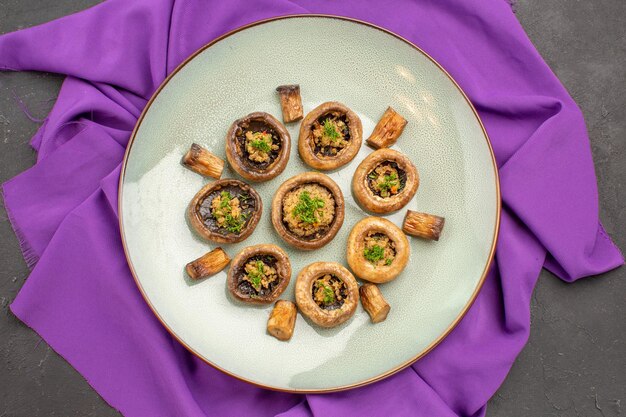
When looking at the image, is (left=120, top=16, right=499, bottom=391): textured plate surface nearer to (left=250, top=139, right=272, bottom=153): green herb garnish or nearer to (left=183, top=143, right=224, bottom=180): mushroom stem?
(left=183, top=143, right=224, bottom=180): mushroom stem

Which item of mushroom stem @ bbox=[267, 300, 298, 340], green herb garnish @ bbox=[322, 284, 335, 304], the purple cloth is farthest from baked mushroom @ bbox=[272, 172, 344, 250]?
the purple cloth

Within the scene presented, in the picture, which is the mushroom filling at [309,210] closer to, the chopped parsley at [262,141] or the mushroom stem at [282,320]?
the chopped parsley at [262,141]

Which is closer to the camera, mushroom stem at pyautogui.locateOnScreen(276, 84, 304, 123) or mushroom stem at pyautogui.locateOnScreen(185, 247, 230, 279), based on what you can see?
mushroom stem at pyautogui.locateOnScreen(185, 247, 230, 279)

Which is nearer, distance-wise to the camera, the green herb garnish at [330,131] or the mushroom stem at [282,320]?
the mushroom stem at [282,320]

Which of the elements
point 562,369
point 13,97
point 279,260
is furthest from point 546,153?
point 13,97

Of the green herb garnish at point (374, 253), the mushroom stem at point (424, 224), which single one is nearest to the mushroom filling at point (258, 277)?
the green herb garnish at point (374, 253)

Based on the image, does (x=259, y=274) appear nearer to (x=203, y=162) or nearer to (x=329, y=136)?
(x=203, y=162)

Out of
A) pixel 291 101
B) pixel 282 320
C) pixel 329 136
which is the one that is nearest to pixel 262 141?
pixel 291 101
